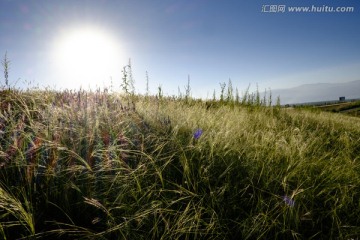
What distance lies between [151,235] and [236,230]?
51cm

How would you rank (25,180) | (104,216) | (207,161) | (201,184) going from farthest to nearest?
1. (207,161)
2. (201,184)
3. (25,180)
4. (104,216)

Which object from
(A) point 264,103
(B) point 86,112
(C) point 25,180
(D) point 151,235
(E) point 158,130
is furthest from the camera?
(A) point 264,103

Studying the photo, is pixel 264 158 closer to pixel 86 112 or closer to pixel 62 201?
pixel 62 201

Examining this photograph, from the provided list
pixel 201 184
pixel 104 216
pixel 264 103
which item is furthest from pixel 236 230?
pixel 264 103

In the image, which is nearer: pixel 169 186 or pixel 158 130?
pixel 169 186

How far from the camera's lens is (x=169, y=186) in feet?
6.01

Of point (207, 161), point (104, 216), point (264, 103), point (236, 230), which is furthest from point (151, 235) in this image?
point (264, 103)

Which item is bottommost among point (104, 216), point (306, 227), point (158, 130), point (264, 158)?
point (306, 227)

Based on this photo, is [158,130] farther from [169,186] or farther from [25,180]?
[25,180]

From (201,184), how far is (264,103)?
609 cm

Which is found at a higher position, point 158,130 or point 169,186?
point 158,130

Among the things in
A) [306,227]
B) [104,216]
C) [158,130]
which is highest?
[158,130]

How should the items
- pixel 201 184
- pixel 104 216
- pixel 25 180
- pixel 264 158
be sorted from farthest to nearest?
pixel 264 158
pixel 201 184
pixel 25 180
pixel 104 216

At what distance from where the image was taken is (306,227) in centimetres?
166
